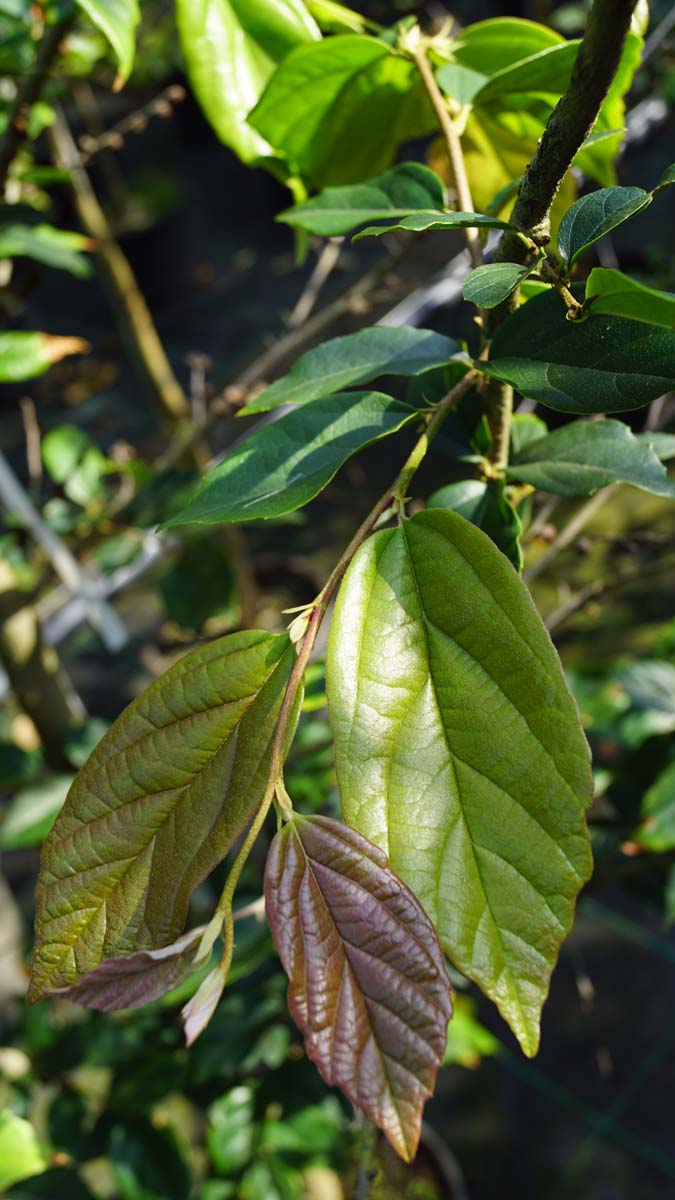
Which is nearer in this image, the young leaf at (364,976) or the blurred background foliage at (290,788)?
the young leaf at (364,976)

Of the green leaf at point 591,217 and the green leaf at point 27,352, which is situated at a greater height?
the green leaf at point 591,217

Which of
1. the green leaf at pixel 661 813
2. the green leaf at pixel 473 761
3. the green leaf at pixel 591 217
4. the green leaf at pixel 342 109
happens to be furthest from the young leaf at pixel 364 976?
the green leaf at pixel 661 813

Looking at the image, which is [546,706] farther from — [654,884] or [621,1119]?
[621,1119]

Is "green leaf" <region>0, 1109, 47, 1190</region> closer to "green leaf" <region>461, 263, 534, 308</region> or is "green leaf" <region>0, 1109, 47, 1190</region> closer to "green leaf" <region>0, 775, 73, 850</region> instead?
"green leaf" <region>0, 775, 73, 850</region>

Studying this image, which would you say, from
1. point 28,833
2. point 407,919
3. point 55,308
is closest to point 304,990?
point 407,919

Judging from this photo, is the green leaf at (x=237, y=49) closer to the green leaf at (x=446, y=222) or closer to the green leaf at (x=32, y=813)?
the green leaf at (x=446, y=222)

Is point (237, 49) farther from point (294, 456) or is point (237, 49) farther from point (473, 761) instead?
point (473, 761)

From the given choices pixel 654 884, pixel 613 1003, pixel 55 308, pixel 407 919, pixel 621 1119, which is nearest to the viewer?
pixel 407 919
